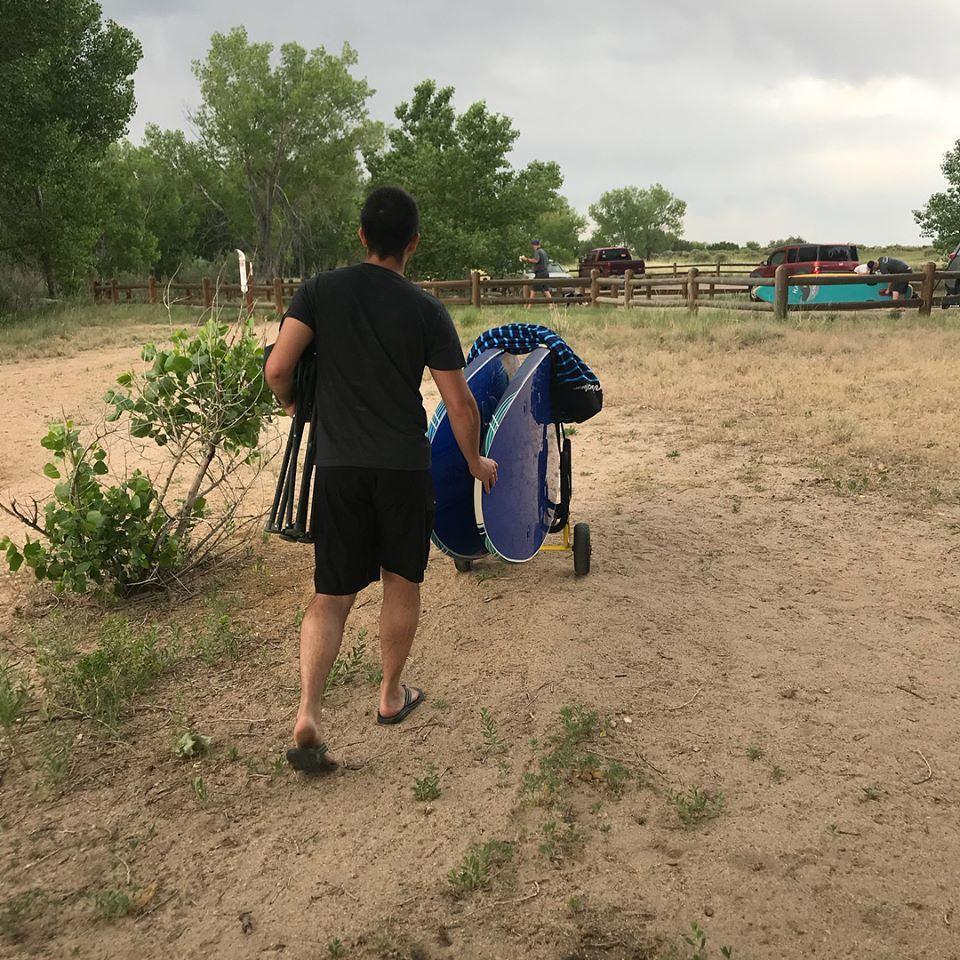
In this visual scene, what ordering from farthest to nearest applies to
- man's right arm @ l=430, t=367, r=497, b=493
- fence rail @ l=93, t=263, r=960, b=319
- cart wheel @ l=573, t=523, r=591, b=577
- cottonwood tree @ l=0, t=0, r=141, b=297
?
cottonwood tree @ l=0, t=0, r=141, b=297, fence rail @ l=93, t=263, r=960, b=319, cart wheel @ l=573, t=523, r=591, b=577, man's right arm @ l=430, t=367, r=497, b=493

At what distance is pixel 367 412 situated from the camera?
310 cm

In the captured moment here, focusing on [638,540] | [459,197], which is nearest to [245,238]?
[459,197]

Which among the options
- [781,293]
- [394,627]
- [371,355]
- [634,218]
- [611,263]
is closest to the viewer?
[371,355]

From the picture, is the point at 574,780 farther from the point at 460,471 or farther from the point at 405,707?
the point at 460,471

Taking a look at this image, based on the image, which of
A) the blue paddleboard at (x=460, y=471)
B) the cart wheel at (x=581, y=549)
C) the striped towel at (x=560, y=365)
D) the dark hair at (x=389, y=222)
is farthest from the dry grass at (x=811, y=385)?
the dark hair at (x=389, y=222)

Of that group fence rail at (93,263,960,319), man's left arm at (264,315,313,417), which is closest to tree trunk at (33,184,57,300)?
fence rail at (93,263,960,319)

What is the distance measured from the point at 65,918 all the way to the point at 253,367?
286cm

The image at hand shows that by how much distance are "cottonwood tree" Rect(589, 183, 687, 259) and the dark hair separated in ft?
320

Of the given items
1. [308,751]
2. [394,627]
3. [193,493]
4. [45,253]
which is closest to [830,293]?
[193,493]

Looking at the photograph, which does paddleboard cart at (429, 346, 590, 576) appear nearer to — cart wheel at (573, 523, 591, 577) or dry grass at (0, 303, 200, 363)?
cart wheel at (573, 523, 591, 577)

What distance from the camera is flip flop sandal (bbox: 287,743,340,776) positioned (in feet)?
10.5

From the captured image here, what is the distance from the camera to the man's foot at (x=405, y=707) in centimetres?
364

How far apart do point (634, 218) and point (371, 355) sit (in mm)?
99406

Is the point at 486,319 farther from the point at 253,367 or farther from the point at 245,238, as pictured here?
the point at 245,238
